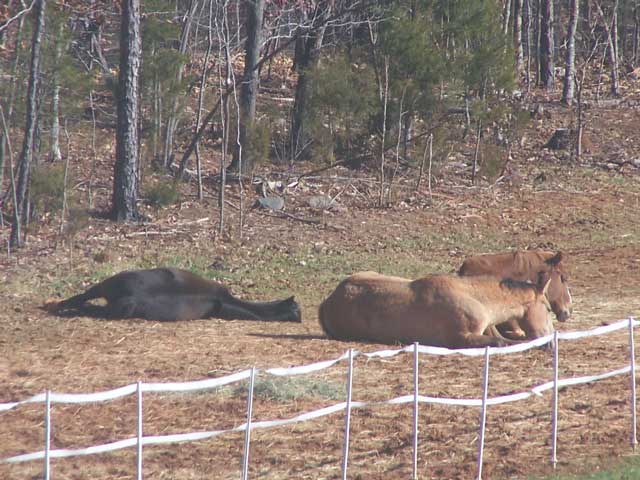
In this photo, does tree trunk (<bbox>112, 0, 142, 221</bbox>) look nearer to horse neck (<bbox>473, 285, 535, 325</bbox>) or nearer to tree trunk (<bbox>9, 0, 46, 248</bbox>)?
tree trunk (<bbox>9, 0, 46, 248</bbox>)

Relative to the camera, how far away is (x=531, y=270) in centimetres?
1193

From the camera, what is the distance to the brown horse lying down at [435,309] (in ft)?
35.8

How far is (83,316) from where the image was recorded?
12.8 meters

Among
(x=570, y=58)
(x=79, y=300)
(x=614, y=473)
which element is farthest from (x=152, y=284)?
(x=570, y=58)

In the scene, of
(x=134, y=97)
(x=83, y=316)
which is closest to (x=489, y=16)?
(x=134, y=97)

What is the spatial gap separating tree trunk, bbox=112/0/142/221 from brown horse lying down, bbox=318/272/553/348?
777 centimetres

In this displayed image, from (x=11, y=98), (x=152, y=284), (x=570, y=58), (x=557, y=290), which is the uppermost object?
(x=570, y=58)

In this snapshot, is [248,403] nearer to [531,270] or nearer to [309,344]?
[309,344]

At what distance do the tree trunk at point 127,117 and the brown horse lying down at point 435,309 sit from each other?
7773 mm

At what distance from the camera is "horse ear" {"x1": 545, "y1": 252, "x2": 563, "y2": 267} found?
A: 38.7ft

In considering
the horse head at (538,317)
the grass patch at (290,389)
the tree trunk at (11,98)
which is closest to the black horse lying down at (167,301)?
the horse head at (538,317)

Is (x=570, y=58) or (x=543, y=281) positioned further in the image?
(x=570, y=58)

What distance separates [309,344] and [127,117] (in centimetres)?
849

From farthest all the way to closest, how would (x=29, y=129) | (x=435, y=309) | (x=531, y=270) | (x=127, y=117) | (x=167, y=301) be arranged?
1. (x=127, y=117)
2. (x=29, y=129)
3. (x=167, y=301)
4. (x=531, y=270)
5. (x=435, y=309)
